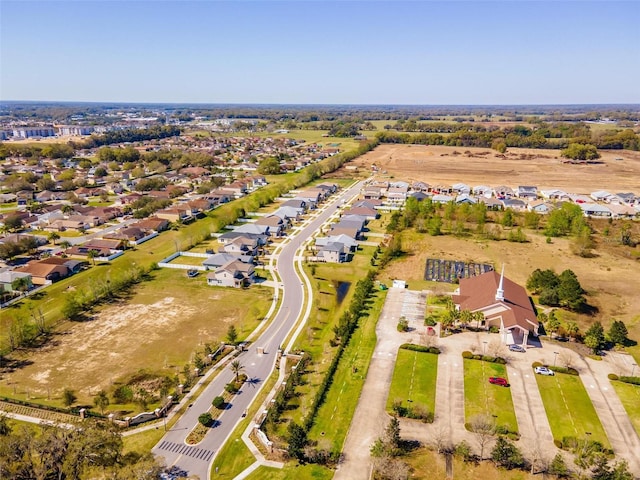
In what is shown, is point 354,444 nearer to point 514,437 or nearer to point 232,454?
point 232,454

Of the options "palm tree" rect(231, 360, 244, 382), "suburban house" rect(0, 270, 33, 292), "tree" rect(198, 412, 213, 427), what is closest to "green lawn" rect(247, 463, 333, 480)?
"tree" rect(198, 412, 213, 427)

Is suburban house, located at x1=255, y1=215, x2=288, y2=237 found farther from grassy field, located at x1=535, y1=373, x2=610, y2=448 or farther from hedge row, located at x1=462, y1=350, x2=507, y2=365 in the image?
grassy field, located at x1=535, y1=373, x2=610, y2=448

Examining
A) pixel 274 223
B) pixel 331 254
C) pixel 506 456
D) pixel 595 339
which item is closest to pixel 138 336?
pixel 331 254

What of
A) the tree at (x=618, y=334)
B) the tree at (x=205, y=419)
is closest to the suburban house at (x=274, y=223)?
the tree at (x=205, y=419)

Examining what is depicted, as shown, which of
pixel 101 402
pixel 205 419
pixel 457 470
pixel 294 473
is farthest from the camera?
pixel 101 402

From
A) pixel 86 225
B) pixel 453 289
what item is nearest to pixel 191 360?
pixel 453 289

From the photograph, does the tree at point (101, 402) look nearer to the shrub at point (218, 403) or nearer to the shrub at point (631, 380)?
the shrub at point (218, 403)

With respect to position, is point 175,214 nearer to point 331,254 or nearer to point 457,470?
point 331,254

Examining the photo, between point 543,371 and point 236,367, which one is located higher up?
point 236,367
